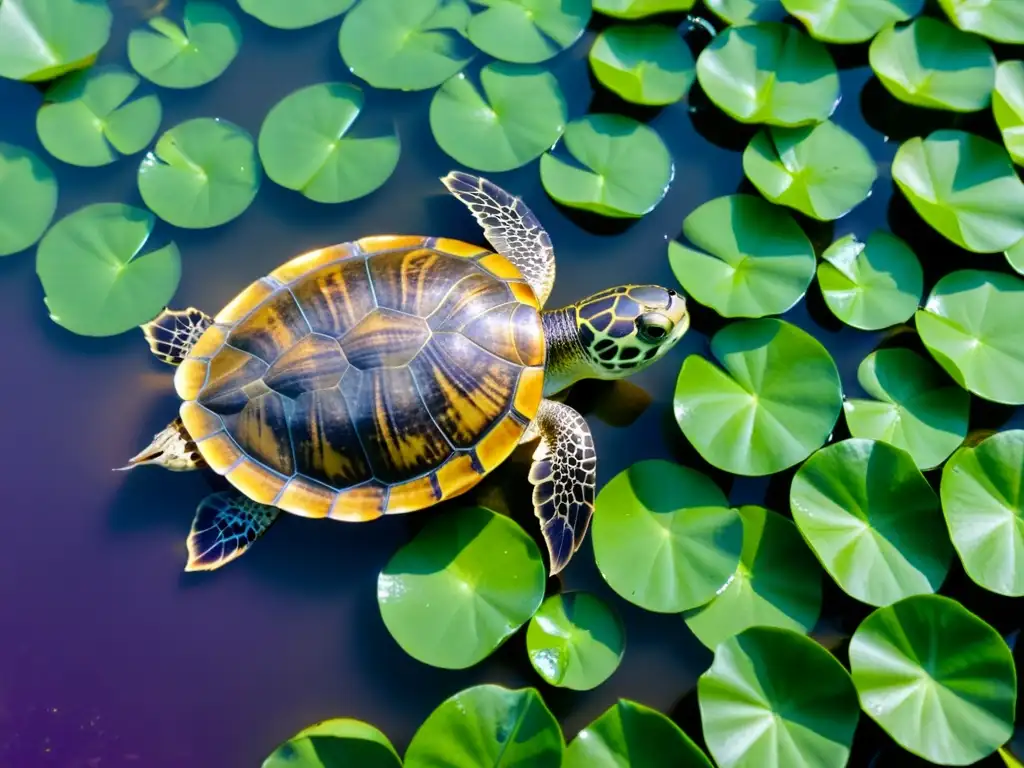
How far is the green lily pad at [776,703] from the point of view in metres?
2.18

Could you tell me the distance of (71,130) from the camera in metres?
3.15

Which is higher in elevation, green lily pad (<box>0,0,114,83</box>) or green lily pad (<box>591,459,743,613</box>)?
green lily pad (<box>0,0,114,83</box>)

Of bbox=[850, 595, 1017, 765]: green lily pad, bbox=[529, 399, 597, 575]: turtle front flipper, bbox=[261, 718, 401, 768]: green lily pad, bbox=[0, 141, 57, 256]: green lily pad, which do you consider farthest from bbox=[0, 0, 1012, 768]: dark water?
bbox=[850, 595, 1017, 765]: green lily pad

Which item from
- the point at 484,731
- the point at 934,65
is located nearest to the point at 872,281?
the point at 934,65

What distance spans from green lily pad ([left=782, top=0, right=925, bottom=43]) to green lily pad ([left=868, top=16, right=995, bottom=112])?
6 cm

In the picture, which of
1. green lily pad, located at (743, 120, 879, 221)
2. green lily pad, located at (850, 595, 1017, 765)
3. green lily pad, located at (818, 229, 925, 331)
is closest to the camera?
green lily pad, located at (850, 595, 1017, 765)

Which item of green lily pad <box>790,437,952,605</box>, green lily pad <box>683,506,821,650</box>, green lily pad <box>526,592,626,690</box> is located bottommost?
green lily pad <box>526,592,626,690</box>

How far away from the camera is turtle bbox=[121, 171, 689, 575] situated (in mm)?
2586

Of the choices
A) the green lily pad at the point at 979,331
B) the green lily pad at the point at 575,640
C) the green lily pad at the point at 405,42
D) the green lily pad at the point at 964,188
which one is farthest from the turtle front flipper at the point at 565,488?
the green lily pad at the point at 405,42

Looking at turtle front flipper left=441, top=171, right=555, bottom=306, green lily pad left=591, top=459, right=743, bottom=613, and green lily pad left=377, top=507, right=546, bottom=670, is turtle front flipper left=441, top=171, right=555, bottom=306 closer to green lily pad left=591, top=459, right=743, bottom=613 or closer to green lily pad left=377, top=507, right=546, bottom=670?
green lily pad left=591, top=459, right=743, bottom=613

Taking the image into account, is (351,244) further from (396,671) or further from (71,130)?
(396,671)

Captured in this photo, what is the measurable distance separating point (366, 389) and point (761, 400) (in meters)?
1.42

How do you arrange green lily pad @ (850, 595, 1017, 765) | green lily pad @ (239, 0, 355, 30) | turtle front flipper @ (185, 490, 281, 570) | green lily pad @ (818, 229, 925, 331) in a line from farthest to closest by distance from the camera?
green lily pad @ (239, 0, 355, 30), green lily pad @ (818, 229, 925, 331), turtle front flipper @ (185, 490, 281, 570), green lily pad @ (850, 595, 1017, 765)

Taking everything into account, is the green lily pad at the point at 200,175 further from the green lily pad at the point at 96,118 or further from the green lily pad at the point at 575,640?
the green lily pad at the point at 575,640
